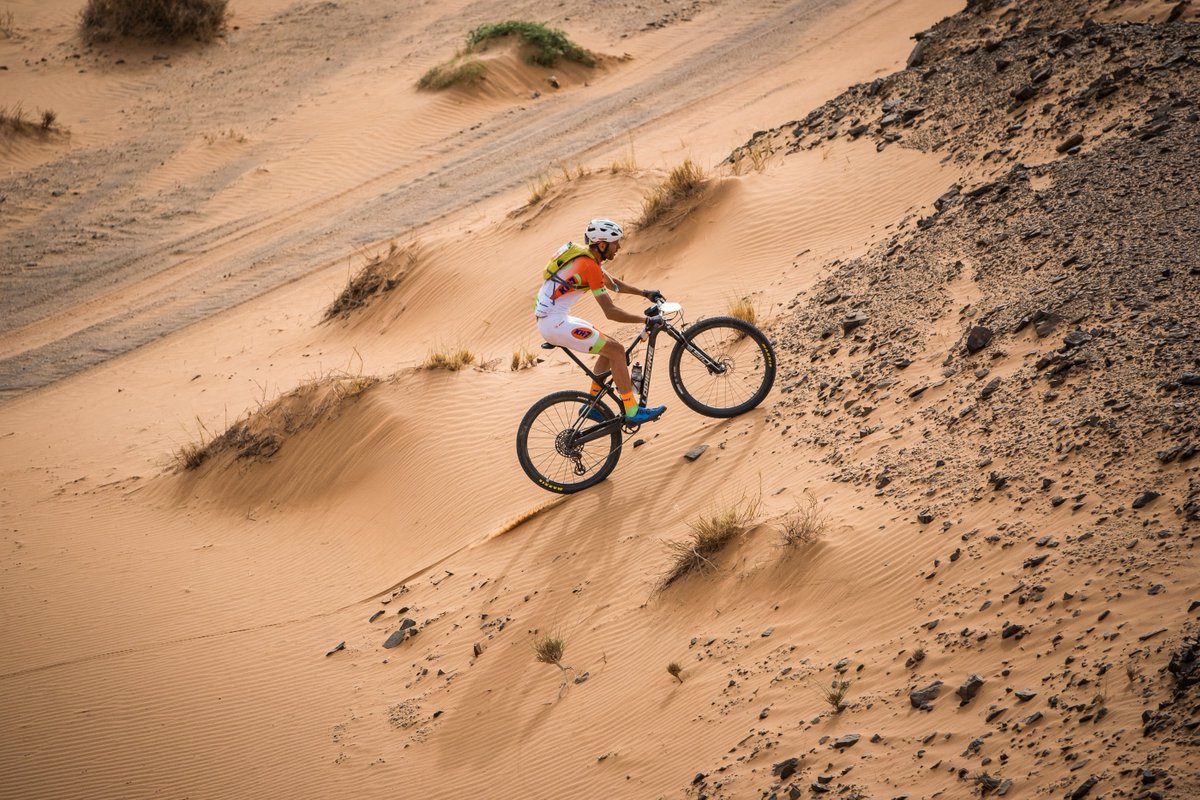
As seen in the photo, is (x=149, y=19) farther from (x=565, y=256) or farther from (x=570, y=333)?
(x=570, y=333)

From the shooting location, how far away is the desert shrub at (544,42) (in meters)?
23.5

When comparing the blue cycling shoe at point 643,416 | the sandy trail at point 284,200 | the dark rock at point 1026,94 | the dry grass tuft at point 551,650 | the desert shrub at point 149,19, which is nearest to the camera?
the dry grass tuft at point 551,650

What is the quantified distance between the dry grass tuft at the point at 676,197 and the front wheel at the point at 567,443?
5.40m

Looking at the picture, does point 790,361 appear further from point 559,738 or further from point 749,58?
point 749,58

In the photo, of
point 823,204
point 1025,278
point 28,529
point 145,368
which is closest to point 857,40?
point 823,204

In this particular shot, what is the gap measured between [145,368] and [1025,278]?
1297 cm

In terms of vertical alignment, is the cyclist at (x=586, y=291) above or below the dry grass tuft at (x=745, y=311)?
above

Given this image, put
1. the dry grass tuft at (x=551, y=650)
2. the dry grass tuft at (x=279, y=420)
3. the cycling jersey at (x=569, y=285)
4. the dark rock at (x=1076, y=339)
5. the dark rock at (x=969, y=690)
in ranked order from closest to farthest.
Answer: the dark rock at (x=969, y=690)
the dry grass tuft at (x=551, y=650)
the dark rock at (x=1076, y=339)
the cycling jersey at (x=569, y=285)
the dry grass tuft at (x=279, y=420)

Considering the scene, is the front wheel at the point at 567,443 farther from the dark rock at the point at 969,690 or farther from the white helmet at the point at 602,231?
the dark rock at the point at 969,690

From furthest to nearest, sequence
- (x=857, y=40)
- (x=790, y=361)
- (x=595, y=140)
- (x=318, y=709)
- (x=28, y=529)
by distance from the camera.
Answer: (x=857, y=40) → (x=595, y=140) → (x=28, y=529) → (x=790, y=361) → (x=318, y=709)

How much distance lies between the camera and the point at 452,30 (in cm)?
2662

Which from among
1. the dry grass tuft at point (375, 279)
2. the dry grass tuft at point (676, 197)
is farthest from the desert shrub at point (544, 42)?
the dry grass tuft at point (676, 197)

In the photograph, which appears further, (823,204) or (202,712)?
(823,204)

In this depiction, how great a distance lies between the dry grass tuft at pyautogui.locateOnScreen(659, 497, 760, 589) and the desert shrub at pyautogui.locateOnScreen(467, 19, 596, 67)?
18.3 meters
